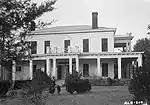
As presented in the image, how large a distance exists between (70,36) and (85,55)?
3821 mm

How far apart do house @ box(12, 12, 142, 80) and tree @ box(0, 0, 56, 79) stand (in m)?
24.7

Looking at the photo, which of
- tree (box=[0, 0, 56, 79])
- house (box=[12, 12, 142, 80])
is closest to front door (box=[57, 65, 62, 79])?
house (box=[12, 12, 142, 80])

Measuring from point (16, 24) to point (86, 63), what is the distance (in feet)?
94.9

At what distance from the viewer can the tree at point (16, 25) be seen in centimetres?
1073

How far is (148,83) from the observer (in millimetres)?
→ 12984

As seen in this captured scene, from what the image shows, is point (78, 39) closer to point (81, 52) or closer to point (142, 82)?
point (81, 52)

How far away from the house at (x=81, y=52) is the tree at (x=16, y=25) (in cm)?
2466

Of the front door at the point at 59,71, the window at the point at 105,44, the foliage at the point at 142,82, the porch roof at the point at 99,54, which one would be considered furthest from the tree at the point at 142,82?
the front door at the point at 59,71

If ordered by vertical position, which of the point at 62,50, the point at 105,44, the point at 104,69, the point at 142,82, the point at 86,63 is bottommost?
the point at 104,69

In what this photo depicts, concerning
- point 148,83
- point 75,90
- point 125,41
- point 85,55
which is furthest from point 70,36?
point 148,83

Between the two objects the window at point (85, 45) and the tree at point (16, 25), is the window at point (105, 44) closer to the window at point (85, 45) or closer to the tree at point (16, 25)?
the window at point (85, 45)

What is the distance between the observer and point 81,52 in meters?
37.7

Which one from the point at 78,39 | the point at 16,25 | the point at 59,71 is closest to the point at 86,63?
the point at 78,39

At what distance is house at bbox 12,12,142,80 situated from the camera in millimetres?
36719
